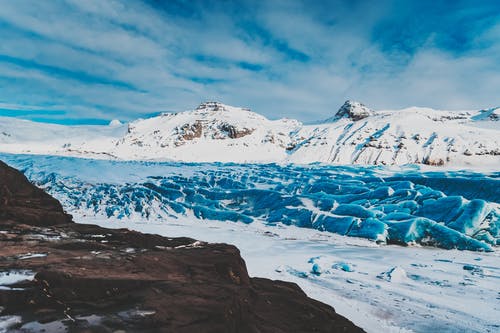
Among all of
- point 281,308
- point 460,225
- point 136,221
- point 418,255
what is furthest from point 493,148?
point 281,308

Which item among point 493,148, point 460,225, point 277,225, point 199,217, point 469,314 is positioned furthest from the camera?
point 493,148

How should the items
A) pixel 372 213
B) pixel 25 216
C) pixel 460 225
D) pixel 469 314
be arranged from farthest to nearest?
pixel 372 213 < pixel 460 225 < pixel 25 216 < pixel 469 314

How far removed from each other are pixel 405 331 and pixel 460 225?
5677 mm

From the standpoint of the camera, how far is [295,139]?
2050 inches

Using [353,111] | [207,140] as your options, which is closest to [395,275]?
[207,140]

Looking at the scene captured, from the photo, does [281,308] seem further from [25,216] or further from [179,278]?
[25,216]

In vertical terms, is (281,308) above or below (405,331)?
above

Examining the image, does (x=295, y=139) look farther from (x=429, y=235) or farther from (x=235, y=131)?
(x=429, y=235)

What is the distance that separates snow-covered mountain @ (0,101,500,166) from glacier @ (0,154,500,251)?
22909mm

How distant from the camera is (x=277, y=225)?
9.77m

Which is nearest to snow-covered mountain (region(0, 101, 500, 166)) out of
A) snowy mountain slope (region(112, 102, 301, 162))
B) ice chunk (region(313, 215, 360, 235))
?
snowy mountain slope (region(112, 102, 301, 162))

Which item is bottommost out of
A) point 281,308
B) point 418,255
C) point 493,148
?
point 418,255

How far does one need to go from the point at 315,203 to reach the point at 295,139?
4219 centimetres

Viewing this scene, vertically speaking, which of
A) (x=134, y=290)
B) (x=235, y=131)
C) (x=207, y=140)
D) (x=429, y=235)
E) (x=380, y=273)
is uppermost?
(x=235, y=131)
